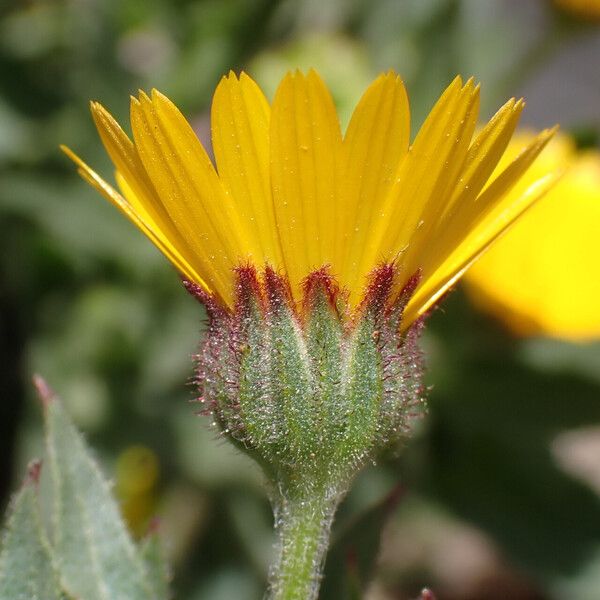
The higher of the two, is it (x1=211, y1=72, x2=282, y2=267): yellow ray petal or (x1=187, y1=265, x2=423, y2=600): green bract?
(x1=211, y1=72, x2=282, y2=267): yellow ray petal

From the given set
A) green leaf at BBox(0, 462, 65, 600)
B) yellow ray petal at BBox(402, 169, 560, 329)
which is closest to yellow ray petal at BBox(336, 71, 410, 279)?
yellow ray petal at BBox(402, 169, 560, 329)

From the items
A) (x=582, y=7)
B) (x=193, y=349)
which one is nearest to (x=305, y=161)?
(x=193, y=349)

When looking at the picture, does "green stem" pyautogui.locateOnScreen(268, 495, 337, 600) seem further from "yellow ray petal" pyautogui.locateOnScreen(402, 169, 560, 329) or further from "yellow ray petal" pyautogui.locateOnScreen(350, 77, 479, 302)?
"yellow ray petal" pyautogui.locateOnScreen(350, 77, 479, 302)

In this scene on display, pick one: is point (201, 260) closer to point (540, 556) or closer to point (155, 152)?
point (155, 152)

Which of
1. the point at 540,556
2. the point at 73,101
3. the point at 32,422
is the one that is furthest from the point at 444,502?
the point at 73,101

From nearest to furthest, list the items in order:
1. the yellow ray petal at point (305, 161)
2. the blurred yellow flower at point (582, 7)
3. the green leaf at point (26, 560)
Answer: the yellow ray petal at point (305, 161) < the green leaf at point (26, 560) < the blurred yellow flower at point (582, 7)

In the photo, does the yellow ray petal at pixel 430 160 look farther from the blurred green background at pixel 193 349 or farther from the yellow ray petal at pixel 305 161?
the blurred green background at pixel 193 349

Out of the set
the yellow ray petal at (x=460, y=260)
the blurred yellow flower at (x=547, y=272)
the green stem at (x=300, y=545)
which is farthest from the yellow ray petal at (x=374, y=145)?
the blurred yellow flower at (x=547, y=272)

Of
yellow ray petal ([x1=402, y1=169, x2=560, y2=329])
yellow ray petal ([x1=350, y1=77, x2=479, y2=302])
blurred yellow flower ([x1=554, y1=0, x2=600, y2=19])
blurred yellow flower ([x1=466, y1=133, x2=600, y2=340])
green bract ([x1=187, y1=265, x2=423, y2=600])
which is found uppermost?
blurred yellow flower ([x1=554, y1=0, x2=600, y2=19])
